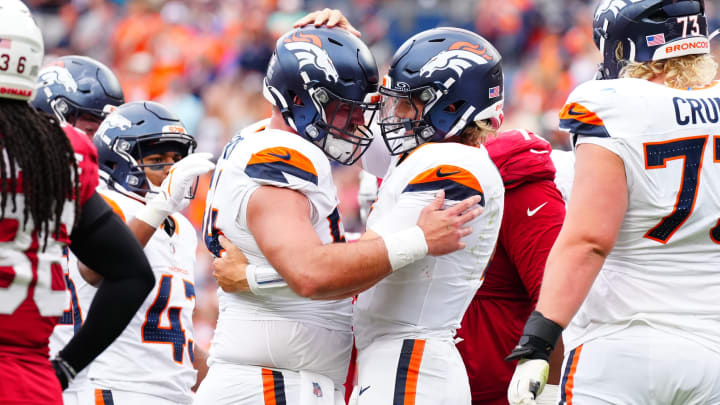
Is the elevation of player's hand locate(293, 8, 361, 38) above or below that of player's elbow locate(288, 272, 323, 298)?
above

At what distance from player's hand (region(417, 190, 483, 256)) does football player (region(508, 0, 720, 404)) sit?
341 millimetres

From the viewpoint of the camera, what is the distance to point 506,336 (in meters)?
3.90

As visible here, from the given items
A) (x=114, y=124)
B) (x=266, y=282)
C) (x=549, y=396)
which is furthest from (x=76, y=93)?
(x=549, y=396)

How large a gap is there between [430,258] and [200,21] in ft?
40.7

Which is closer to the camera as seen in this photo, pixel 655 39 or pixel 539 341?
pixel 539 341

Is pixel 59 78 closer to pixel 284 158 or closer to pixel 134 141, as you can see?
pixel 134 141

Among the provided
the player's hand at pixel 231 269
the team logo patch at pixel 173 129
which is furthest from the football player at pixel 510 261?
the team logo patch at pixel 173 129

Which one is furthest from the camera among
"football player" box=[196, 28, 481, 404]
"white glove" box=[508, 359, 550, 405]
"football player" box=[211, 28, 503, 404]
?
"football player" box=[211, 28, 503, 404]

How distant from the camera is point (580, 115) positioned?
3.13m

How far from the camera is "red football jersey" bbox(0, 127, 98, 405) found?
2545mm

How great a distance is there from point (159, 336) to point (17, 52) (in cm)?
216

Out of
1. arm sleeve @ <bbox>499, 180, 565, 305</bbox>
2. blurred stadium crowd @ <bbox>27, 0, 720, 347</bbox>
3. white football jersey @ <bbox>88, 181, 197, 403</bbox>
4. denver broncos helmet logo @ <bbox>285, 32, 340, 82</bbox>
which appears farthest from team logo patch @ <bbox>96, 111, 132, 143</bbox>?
blurred stadium crowd @ <bbox>27, 0, 720, 347</bbox>

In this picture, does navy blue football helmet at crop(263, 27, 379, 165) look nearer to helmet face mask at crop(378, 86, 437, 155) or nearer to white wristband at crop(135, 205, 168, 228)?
helmet face mask at crop(378, 86, 437, 155)

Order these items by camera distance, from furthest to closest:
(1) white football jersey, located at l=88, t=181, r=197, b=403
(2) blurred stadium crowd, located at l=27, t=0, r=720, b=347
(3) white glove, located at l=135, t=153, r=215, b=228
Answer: (2) blurred stadium crowd, located at l=27, t=0, r=720, b=347, (1) white football jersey, located at l=88, t=181, r=197, b=403, (3) white glove, located at l=135, t=153, r=215, b=228
